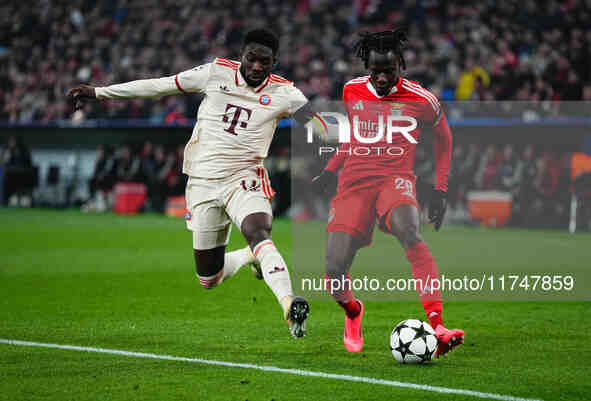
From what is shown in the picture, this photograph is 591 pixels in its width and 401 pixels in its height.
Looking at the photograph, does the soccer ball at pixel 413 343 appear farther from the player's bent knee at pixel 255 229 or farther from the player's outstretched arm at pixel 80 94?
the player's outstretched arm at pixel 80 94

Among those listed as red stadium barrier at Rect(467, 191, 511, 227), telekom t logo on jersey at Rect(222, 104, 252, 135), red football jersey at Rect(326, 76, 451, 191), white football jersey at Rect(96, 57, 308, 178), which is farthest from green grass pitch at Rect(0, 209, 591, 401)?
red stadium barrier at Rect(467, 191, 511, 227)

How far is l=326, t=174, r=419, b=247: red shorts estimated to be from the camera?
6.36m

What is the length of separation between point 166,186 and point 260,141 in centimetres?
1690

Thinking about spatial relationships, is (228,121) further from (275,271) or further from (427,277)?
(427,277)

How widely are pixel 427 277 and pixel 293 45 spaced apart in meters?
18.0

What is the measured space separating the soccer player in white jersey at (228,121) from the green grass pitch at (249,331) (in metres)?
1.05

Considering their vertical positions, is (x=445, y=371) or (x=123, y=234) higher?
(x=445, y=371)

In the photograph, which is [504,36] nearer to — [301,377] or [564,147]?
[564,147]

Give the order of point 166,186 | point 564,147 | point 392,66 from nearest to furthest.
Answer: point 392,66 < point 564,147 < point 166,186

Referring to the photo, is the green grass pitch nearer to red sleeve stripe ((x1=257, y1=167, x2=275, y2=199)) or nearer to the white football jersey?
red sleeve stripe ((x1=257, y1=167, x2=275, y2=199))

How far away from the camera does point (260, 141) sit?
6398mm

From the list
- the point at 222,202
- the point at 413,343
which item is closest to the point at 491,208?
the point at 222,202

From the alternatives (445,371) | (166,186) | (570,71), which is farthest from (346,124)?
(166,186)

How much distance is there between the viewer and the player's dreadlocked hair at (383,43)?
6.19 meters
